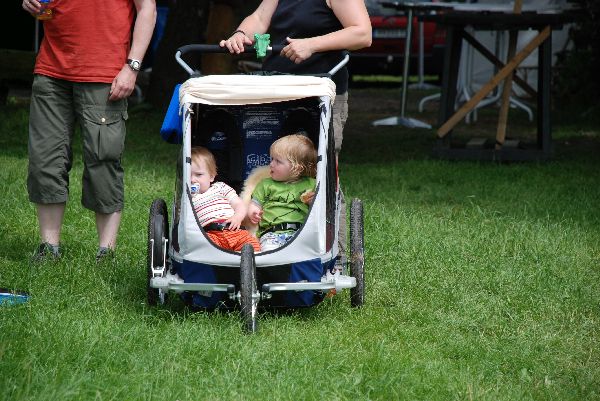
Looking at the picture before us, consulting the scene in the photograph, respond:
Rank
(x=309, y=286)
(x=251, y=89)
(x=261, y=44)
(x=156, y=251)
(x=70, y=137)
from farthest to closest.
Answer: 1. (x=70, y=137)
2. (x=261, y=44)
3. (x=156, y=251)
4. (x=251, y=89)
5. (x=309, y=286)

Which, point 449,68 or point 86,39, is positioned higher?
point 86,39

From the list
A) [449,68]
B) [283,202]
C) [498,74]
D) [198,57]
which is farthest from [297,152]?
[198,57]

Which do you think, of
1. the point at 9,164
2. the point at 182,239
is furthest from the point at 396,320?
the point at 9,164

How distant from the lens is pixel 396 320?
196 inches

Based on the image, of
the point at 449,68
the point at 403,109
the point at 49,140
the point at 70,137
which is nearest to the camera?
the point at 49,140

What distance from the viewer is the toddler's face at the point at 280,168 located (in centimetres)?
513

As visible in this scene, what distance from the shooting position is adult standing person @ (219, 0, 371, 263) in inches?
199

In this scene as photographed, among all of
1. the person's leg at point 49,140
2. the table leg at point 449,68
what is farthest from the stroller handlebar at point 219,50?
the table leg at point 449,68

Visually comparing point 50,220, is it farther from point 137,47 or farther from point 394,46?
point 394,46

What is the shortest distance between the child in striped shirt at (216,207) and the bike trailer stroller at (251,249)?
0.38 feet

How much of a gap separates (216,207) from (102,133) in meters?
0.95

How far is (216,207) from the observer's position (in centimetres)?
508

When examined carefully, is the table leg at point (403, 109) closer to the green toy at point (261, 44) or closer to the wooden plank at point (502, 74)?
the wooden plank at point (502, 74)

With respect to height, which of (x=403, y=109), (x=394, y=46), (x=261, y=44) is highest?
(x=261, y=44)
